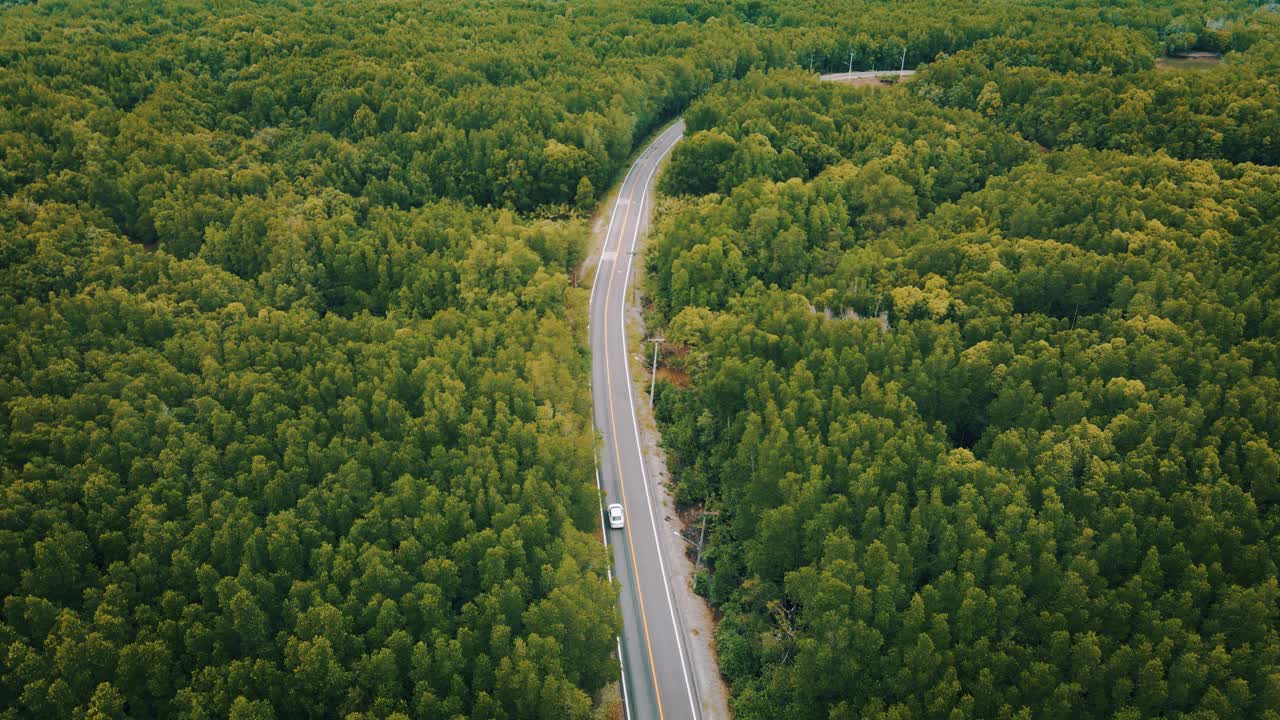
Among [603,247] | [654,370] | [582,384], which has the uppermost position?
[603,247]

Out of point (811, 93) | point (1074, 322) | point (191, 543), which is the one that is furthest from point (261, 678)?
point (811, 93)

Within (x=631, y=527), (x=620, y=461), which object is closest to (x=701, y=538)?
(x=631, y=527)

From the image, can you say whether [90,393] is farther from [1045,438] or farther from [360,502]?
[1045,438]

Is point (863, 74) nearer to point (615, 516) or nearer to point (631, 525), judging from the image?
point (631, 525)

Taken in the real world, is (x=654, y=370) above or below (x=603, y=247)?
below

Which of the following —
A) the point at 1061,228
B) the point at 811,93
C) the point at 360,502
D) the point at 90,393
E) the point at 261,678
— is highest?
the point at 811,93

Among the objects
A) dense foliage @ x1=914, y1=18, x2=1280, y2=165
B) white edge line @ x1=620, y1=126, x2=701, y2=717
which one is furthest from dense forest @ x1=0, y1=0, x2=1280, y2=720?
white edge line @ x1=620, y1=126, x2=701, y2=717

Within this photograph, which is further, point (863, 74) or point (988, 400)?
point (863, 74)

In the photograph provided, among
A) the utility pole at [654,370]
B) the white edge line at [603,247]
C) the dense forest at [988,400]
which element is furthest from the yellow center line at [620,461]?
the dense forest at [988,400]
